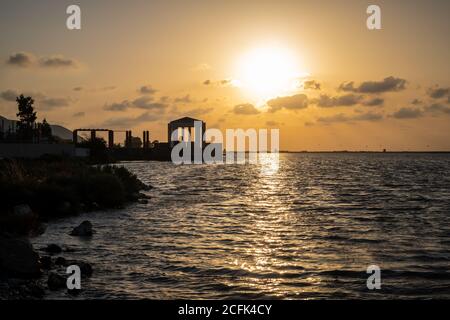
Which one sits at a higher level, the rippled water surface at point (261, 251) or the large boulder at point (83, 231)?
the large boulder at point (83, 231)

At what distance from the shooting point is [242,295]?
15.9 m

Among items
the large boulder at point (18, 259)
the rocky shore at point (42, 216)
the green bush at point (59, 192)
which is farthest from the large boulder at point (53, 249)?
the green bush at point (59, 192)

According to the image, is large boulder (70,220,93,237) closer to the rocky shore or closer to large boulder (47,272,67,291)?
the rocky shore

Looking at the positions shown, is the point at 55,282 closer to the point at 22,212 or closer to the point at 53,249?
the point at 53,249

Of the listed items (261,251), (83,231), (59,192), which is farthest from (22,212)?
(261,251)

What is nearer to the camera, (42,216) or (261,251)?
(261,251)

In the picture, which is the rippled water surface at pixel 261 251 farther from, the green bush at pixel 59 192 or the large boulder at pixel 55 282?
the green bush at pixel 59 192

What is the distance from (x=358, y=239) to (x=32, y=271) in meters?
16.8

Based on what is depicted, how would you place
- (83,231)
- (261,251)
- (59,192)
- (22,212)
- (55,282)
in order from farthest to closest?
(59,192) → (22,212) → (83,231) → (261,251) → (55,282)

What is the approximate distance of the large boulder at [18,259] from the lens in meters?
16.6

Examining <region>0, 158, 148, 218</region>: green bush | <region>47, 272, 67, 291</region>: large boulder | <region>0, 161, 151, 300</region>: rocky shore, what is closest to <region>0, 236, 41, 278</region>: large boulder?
<region>0, 161, 151, 300</region>: rocky shore

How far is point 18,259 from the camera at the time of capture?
16859 mm

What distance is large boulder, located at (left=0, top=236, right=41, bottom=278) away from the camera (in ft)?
54.5
